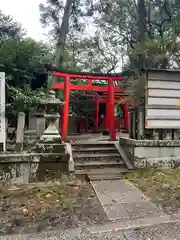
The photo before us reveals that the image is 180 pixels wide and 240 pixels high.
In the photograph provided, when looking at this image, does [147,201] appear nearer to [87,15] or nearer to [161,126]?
[161,126]

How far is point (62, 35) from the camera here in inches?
440

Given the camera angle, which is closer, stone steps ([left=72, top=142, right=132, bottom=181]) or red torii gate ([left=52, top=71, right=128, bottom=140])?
stone steps ([left=72, top=142, right=132, bottom=181])

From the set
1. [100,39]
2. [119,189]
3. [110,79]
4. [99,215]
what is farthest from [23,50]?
[100,39]

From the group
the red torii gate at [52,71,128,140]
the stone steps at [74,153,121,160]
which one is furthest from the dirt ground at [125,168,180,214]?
the red torii gate at [52,71,128,140]

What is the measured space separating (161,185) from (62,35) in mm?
9336

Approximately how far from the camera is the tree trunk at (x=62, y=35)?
11.0 metres

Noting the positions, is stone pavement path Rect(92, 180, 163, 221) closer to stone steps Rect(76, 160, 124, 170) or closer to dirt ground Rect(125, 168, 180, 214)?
dirt ground Rect(125, 168, 180, 214)

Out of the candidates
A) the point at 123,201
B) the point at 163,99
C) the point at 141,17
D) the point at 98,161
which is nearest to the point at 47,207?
the point at 123,201

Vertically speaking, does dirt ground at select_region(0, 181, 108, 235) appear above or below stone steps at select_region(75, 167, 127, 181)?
below

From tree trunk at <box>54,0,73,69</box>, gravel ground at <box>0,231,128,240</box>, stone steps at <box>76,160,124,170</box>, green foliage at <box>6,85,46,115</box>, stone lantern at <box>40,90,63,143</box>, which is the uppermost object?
tree trunk at <box>54,0,73,69</box>

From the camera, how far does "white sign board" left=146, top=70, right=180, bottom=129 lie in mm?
5324

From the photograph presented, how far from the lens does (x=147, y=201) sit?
3.54 meters

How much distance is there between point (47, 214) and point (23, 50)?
6.27 m

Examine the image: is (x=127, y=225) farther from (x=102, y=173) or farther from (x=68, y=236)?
(x=102, y=173)
